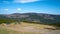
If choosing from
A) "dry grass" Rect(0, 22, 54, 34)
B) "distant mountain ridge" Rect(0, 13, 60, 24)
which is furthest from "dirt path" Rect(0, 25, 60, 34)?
"distant mountain ridge" Rect(0, 13, 60, 24)

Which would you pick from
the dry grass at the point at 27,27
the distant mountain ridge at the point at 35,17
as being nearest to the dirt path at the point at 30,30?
the dry grass at the point at 27,27

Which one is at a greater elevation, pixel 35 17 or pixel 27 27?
pixel 35 17

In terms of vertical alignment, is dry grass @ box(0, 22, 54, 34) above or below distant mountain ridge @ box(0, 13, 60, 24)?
below

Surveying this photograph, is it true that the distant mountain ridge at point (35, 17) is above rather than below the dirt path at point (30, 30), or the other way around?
above

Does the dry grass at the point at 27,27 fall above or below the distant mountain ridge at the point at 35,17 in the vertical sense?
below

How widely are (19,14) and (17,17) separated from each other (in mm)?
51

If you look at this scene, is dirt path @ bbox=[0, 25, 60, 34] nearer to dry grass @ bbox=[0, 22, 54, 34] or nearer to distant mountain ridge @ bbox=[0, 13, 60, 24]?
dry grass @ bbox=[0, 22, 54, 34]

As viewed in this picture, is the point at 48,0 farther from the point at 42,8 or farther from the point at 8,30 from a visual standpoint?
the point at 8,30

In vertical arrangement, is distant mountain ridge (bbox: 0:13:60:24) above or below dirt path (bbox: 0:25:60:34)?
above

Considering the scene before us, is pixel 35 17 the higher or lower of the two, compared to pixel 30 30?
higher

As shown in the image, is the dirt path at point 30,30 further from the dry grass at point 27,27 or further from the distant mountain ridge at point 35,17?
the distant mountain ridge at point 35,17

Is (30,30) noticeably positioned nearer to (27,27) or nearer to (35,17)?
(27,27)

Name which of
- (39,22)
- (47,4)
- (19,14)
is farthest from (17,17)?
(47,4)

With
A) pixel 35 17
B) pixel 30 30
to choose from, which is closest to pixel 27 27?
pixel 30 30
